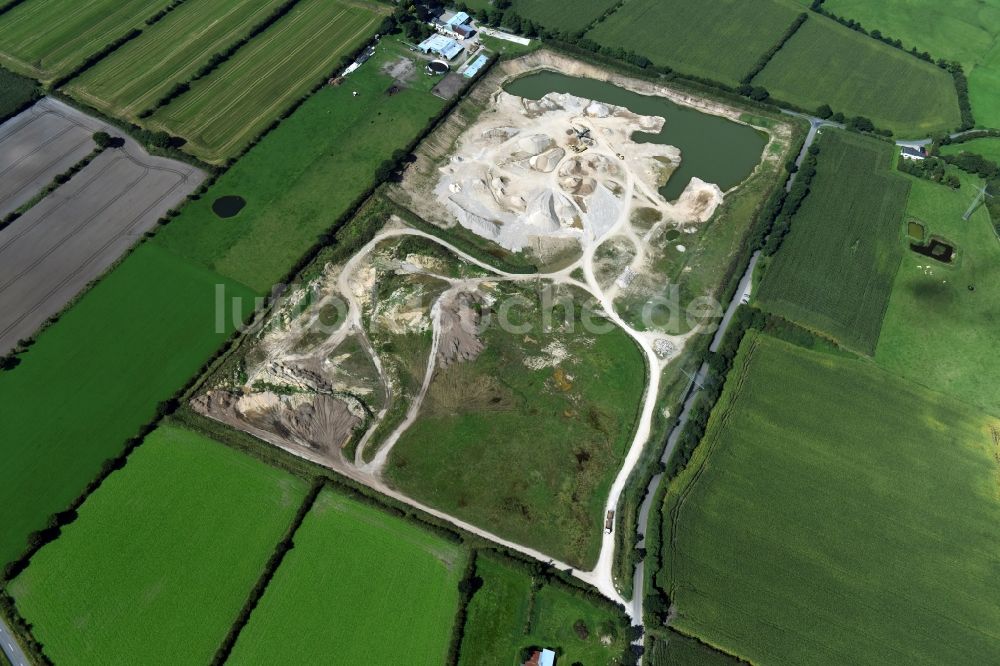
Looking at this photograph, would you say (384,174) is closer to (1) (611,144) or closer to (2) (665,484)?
(1) (611,144)

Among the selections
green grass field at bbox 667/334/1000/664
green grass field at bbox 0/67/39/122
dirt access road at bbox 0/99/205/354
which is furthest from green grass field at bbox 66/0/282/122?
green grass field at bbox 667/334/1000/664

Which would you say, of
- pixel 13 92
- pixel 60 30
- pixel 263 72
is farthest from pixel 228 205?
pixel 60 30

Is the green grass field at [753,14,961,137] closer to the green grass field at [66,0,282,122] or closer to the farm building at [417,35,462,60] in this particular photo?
the farm building at [417,35,462,60]

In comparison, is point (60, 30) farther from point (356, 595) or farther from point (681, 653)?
point (681, 653)

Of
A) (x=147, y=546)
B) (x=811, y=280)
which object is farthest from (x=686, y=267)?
(x=147, y=546)

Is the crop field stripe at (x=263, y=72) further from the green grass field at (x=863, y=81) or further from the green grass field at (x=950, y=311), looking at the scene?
the green grass field at (x=950, y=311)
